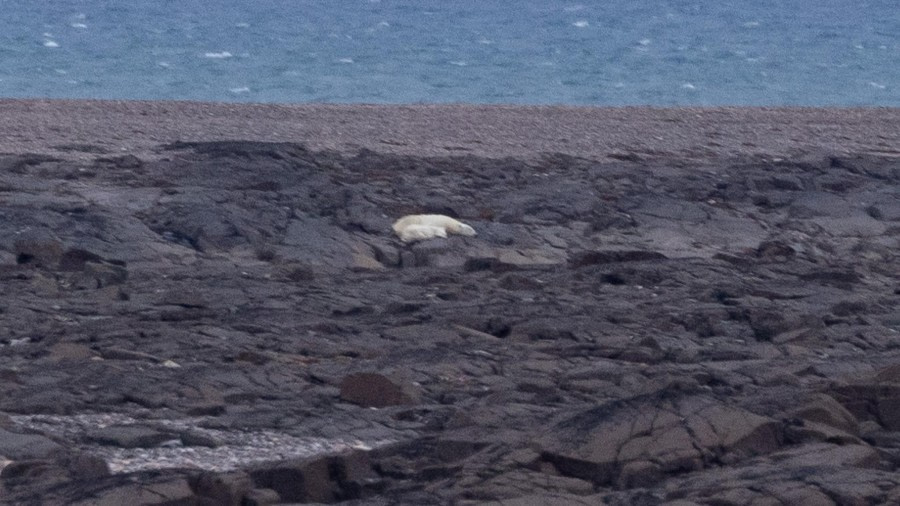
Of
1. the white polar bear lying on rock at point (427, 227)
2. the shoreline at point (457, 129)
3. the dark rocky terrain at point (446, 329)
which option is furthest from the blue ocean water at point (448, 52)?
the white polar bear lying on rock at point (427, 227)

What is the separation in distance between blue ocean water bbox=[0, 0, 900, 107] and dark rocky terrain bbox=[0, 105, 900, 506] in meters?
14.9

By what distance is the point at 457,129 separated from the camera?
15094 millimetres

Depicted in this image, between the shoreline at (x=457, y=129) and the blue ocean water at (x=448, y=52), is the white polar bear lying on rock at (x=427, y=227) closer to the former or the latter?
the shoreline at (x=457, y=129)

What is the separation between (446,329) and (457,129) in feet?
25.1

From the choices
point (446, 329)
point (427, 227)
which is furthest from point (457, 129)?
point (446, 329)

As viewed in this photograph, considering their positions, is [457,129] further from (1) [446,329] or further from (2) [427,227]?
(1) [446,329]

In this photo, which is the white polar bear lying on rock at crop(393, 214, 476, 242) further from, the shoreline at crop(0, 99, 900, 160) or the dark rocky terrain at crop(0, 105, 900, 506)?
the shoreline at crop(0, 99, 900, 160)

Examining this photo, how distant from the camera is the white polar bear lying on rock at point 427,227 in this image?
10.2m

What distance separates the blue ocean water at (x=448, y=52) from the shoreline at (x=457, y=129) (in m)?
10.2

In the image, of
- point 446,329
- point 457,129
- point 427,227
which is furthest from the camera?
point 457,129

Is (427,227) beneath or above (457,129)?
above

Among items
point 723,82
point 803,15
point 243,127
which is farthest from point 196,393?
point 803,15

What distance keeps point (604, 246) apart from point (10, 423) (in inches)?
215

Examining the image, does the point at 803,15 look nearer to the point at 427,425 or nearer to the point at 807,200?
the point at 807,200
